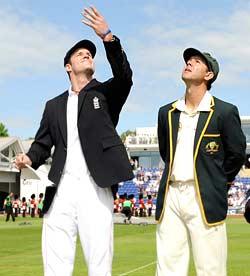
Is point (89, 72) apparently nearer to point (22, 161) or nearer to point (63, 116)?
point (63, 116)

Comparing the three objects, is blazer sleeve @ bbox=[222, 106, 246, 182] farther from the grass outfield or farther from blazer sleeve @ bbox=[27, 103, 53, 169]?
the grass outfield

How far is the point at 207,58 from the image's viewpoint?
5598 millimetres

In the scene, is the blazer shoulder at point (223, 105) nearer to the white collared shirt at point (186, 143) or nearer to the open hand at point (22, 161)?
the white collared shirt at point (186, 143)

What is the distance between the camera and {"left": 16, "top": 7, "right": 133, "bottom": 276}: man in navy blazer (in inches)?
207

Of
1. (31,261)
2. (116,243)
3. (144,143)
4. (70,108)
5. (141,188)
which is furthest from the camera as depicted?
(144,143)

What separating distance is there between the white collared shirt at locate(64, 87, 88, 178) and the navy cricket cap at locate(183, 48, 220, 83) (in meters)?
1.01

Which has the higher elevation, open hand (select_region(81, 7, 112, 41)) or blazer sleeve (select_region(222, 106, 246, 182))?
open hand (select_region(81, 7, 112, 41))

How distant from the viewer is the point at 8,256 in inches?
544

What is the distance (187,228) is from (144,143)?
68555 millimetres

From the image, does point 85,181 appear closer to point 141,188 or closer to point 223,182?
point 223,182

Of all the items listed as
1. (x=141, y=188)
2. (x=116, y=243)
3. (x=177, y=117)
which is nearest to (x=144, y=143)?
(x=141, y=188)

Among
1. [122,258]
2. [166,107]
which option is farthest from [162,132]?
[122,258]

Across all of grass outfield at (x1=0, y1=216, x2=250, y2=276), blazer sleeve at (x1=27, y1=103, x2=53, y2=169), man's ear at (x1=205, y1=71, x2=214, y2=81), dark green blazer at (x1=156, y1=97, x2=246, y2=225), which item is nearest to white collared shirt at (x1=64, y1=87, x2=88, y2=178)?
blazer sleeve at (x1=27, y1=103, x2=53, y2=169)

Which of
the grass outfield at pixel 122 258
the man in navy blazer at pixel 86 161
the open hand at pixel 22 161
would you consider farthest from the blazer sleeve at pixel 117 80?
the grass outfield at pixel 122 258
